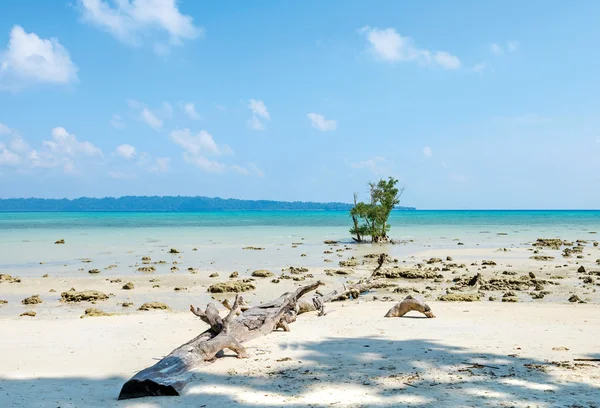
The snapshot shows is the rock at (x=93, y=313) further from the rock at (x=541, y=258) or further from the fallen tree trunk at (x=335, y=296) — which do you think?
the rock at (x=541, y=258)

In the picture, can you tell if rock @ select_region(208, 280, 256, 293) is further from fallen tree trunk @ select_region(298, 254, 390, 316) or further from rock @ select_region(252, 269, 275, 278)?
fallen tree trunk @ select_region(298, 254, 390, 316)

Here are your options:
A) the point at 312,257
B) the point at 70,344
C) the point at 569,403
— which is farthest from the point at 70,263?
the point at 569,403


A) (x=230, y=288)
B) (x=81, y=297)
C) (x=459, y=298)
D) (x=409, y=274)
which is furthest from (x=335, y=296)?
(x=81, y=297)

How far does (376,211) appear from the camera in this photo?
40000 mm

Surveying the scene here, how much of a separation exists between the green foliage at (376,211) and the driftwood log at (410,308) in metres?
28.9

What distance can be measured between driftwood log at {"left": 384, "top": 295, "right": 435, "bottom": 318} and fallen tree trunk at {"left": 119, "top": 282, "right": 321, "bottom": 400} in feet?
6.25

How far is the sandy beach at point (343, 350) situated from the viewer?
18.8 ft

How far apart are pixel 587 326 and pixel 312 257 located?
18454 mm

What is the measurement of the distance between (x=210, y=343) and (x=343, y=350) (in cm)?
208

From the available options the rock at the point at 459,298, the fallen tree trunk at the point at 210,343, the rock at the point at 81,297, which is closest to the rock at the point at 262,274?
the rock at the point at 81,297

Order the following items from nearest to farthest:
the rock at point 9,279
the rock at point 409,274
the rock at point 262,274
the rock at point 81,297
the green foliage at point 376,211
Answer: the rock at point 81,297 → the rock at point 9,279 → the rock at point 409,274 → the rock at point 262,274 → the green foliage at point 376,211

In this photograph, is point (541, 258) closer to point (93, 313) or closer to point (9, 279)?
point (93, 313)

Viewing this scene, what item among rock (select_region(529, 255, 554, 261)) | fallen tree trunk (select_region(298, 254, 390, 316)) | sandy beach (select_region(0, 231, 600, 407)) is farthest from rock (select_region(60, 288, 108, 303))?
rock (select_region(529, 255, 554, 261))

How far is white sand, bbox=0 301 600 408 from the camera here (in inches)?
223
